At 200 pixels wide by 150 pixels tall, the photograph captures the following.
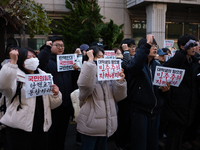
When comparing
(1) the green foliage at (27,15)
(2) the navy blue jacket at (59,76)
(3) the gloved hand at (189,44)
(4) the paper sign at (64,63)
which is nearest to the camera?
(3) the gloved hand at (189,44)

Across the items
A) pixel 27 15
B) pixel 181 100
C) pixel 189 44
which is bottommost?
pixel 181 100

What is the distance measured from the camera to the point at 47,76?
2869mm

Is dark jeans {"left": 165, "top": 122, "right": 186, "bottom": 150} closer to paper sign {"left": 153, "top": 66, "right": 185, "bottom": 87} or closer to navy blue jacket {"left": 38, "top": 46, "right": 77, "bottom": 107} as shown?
paper sign {"left": 153, "top": 66, "right": 185, "bottom": 87}

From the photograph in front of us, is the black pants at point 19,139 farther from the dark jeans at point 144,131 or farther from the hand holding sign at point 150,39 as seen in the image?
the hand holding sign at point 150,39

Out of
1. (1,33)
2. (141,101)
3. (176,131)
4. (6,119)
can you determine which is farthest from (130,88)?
(1,33)

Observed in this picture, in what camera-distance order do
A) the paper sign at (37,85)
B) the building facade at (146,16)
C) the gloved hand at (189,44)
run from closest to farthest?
the paper sign at (37,85) < the gloved hand at (189,44) < the building facade at (146,16)

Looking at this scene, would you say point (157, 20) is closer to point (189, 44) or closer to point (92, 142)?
point (189, 44)

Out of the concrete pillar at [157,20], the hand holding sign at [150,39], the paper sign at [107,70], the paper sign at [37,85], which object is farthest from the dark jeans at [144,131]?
the concrete pillar at [157,20]

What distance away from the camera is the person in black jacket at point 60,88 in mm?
3898

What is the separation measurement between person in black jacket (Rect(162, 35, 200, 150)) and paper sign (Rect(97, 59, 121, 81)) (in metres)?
1.11

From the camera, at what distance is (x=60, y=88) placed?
393 centimetres

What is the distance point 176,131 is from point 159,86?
2.79ft

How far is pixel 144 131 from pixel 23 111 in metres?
1.74

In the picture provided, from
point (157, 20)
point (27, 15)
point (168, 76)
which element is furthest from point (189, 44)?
point (157, 20)
